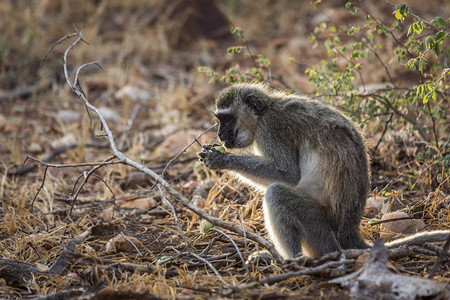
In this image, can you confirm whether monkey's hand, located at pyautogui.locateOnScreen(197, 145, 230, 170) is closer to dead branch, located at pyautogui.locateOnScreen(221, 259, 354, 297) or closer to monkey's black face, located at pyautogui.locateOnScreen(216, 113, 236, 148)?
monkey's black face, located at pyautogui.locateOnScreen(216, 113, 236, 148)

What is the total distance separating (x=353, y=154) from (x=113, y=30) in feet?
27.0

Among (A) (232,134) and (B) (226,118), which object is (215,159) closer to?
(A) (232,134)

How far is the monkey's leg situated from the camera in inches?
143

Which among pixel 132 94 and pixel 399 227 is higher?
pixel 132 94

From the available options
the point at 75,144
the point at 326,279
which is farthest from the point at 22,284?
the point at 75,144

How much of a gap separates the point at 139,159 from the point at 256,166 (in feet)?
8.14

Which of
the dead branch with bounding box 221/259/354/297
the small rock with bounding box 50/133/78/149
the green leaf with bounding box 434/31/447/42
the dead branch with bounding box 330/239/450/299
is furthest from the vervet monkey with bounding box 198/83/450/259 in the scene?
the small rock with bounding box 50/133/78/149

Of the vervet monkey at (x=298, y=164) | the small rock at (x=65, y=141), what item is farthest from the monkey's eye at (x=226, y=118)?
the small rock at (x=65, y=141)

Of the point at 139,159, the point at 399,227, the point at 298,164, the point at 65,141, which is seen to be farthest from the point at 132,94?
the point at 399,227

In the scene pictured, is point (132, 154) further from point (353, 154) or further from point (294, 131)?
point (353, 154)

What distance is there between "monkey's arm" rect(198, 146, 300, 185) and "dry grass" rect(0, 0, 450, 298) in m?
0.52

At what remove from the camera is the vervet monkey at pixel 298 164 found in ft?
12.0

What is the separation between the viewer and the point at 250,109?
14.0ft

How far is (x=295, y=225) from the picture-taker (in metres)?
3.65
